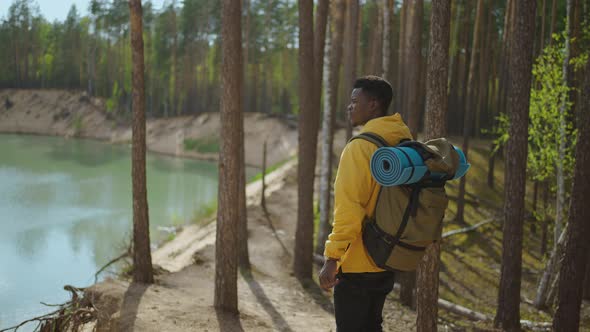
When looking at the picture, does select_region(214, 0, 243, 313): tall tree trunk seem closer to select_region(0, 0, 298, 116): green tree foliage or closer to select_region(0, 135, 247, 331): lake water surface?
select_region(0, 135, 247, 331): lake water surface

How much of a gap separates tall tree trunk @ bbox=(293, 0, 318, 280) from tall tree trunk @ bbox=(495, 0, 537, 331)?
442cm

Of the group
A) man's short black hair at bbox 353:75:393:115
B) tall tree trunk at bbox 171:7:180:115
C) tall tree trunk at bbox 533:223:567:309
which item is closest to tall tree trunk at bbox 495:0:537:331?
tall tree trunk at bbox 533:223:567:309

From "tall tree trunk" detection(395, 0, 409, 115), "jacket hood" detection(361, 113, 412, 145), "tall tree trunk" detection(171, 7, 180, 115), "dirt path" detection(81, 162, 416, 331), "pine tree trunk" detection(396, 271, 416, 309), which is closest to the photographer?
"jacket hood" detection(361, 113, 412, 145)

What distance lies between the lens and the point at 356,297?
373 cm

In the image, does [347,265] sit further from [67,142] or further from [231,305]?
[67,142]

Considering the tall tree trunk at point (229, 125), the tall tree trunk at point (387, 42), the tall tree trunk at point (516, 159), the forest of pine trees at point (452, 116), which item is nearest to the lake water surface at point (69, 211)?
the forest of pine trees at point (452, 116)

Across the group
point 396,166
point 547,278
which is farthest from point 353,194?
point 547,278

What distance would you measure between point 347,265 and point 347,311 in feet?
1.04

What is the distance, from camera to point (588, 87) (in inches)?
301

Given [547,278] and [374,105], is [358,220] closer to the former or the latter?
[374,105]

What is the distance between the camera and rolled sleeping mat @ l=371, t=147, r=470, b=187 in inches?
129

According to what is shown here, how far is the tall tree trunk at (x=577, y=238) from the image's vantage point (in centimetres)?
764

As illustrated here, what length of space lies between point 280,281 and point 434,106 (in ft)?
26.8

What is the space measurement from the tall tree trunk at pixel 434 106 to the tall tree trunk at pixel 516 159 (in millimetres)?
3127
